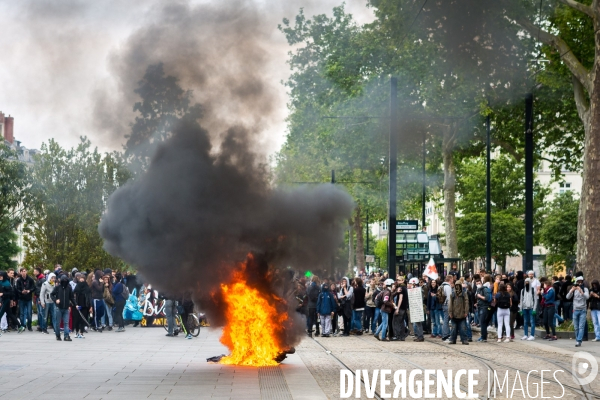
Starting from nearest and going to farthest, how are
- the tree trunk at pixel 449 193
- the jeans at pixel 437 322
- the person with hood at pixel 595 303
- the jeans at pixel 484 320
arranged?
the person with hood at pixel 595 303
the jeans at pixel 484 320
the jeans at pixel 437 322
the tree trunk at pixel 449 193

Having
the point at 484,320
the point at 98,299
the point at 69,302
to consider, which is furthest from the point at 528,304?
the point at 98,299

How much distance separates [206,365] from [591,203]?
50.4 feet

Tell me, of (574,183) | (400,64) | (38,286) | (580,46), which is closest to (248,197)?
(38,286)

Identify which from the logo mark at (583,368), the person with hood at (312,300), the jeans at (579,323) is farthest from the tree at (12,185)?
the logo mark at (583,368)

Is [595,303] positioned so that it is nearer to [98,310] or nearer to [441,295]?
[441,295]

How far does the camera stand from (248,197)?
17375 mm

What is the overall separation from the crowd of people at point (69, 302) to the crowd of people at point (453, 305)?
4.62m

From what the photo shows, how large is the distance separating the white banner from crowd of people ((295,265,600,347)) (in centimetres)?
14

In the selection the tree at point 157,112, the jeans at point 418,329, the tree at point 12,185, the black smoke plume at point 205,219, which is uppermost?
the tree at point 12,185

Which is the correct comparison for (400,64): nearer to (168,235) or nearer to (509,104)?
(509,104)

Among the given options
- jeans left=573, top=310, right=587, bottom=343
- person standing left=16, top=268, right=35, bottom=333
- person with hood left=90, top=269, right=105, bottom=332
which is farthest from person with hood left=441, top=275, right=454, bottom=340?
person standing left=16, top=268, right=35, bottom=333

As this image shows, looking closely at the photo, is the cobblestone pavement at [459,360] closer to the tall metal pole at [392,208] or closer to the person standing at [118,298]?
the tall metal pole at [392,208]

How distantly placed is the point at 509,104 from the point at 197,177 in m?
23.7

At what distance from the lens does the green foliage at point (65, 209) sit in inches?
1870
